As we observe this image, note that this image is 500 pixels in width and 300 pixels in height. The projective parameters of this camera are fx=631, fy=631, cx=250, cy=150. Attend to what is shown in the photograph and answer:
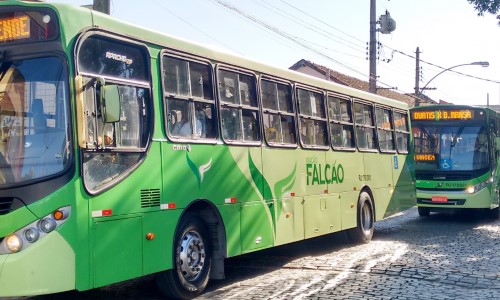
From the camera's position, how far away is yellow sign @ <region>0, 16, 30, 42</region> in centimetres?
649

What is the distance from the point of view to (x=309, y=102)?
11477mm

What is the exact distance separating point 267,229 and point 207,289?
1421mm

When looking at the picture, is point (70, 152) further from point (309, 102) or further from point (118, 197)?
point (309, 102)

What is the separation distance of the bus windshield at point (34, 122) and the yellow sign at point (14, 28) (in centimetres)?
33

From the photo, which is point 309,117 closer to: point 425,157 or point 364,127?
point 364,127

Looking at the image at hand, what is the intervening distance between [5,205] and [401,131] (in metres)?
12.0

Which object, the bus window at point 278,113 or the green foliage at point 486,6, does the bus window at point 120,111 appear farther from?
the green foliage at point 486,6

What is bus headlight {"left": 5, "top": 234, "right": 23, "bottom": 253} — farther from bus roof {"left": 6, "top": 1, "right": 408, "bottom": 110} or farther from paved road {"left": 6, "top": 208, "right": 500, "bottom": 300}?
paved road {"left": 6, "top": 208, "right": 500, "bottom": 300}

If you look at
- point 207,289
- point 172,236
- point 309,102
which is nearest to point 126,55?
point 172,236

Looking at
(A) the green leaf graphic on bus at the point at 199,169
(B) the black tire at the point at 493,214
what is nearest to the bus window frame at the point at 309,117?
(A) the green leaf graphic on bus at the point at 199,169

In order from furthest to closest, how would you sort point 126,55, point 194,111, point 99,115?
point 194,111
point 126,55
point 99,115

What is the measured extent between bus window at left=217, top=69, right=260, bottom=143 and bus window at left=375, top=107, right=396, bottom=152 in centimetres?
585

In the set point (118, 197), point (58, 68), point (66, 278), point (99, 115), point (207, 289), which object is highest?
point (58, 68)

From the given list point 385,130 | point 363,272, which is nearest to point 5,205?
point 363,272
